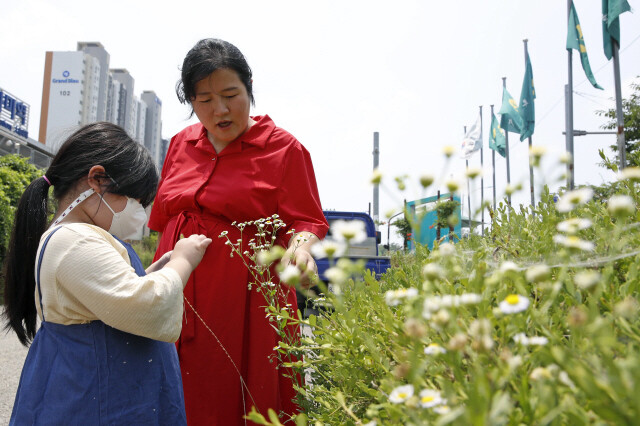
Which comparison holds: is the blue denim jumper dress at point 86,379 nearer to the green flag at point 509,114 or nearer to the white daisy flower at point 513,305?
the white daisy flower at point 513,305

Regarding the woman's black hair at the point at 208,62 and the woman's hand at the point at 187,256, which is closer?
the woman's hand at the point at 187,256

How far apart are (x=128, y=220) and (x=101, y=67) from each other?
71.5m

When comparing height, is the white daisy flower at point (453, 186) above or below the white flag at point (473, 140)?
below

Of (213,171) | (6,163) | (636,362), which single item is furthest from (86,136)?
(6,163)

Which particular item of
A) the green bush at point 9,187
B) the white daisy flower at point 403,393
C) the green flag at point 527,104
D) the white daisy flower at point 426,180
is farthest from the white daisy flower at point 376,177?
the green flag at point 527,104

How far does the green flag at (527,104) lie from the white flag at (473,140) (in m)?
5.28

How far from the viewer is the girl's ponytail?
153 centimetres

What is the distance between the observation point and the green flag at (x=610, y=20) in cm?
1020

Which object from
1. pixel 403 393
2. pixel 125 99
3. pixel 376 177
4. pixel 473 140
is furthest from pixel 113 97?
pixel 403 393

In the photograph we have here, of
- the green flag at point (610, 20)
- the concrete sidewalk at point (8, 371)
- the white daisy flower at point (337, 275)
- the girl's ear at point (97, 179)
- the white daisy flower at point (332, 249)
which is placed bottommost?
the concrete sidewalk at point (8, 371)

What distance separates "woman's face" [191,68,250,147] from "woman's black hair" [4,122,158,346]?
0.49 meters

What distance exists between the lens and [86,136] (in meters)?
1.53

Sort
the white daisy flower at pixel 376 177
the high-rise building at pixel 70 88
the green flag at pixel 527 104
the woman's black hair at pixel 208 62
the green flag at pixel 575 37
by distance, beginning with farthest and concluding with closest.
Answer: the high-rise building at pixel 70 88, the green flag at pixel 527 104, the green flag at pixel 575 37, the woman's black hair at pixel 208 62, the white daisy flower at pixel 376 177

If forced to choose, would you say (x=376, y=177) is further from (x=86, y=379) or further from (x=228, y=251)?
(x=228, y=251)
